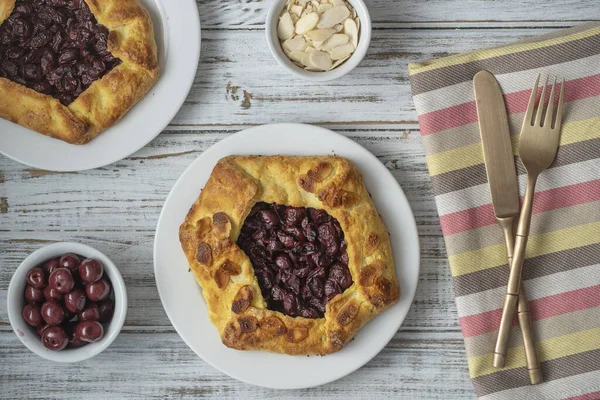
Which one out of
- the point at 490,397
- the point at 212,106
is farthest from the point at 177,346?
the point at 490,397

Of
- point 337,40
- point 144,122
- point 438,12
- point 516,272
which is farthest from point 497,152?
point 144,122

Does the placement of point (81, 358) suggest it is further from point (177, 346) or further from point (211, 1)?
point (211, 1)

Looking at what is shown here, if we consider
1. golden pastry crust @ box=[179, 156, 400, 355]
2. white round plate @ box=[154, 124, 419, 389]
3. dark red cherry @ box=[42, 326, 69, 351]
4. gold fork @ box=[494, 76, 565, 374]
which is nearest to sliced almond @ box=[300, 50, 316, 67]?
white round plate @ box=[154, 124, 419, 389]

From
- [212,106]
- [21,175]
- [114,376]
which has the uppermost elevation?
[212,106]

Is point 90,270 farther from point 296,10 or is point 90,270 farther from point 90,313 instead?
point 296,10

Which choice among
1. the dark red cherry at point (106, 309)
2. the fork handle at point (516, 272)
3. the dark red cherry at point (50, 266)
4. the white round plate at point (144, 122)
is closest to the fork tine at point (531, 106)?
the fork handle at point (516, 272)

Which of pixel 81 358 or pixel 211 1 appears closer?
pixel 81 358
